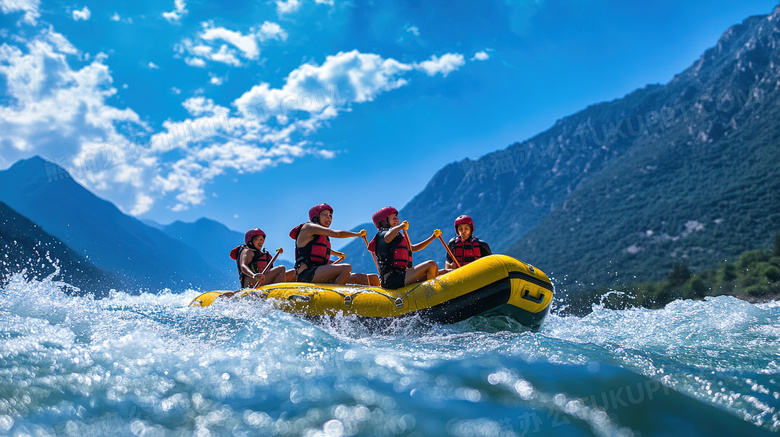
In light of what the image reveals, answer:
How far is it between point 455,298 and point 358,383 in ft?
9.24

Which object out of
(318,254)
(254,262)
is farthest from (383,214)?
(254,262)

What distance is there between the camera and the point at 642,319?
8.71 m

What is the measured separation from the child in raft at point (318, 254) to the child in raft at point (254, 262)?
129 centimetres

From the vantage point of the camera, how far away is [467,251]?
7.95 meters

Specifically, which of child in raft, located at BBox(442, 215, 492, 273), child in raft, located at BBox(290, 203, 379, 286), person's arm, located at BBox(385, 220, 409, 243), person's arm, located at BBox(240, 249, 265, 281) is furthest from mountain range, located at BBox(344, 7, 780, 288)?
person's arm, located at BBox(385, 220, 409, 243)

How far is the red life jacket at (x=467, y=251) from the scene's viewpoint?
312 inches

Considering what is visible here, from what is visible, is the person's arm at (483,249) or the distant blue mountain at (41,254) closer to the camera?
the person's arm at (483,249)

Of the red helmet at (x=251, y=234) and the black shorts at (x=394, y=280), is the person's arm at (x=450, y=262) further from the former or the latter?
the red helmet at (x=251, y=234)

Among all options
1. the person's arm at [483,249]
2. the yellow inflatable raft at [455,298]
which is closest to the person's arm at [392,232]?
the yellow inflatable raft at [455,298]

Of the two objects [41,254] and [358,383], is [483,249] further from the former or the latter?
[41,254]

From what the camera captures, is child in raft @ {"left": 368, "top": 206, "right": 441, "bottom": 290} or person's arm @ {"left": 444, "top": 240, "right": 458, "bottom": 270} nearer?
child in raft @ {"left": 368, "top": 206, "right": 441, "bottom": 290}

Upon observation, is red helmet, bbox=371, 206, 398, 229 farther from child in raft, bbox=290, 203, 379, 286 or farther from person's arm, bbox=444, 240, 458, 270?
person's arm, bbox=444, 240, 458, 270

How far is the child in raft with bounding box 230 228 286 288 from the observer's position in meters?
8.62

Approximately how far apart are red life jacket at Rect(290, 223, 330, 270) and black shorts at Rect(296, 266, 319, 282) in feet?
0.24
